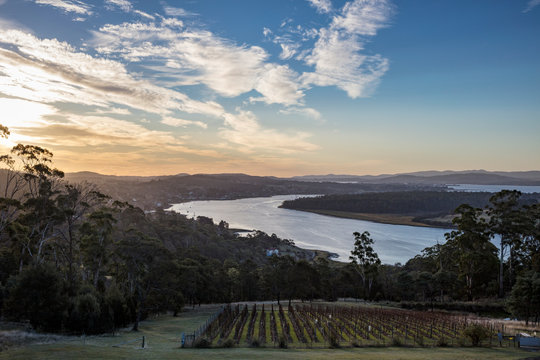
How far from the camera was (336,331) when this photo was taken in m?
31.9

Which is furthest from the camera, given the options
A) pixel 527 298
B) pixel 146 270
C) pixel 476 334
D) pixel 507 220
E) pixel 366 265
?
pixel 366 265

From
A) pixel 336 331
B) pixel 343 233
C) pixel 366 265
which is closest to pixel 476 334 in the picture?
pixel 336 331

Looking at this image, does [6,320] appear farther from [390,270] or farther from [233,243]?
[233,243]

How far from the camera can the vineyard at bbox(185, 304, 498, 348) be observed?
2586 cm

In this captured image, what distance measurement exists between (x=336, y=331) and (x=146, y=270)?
66.8 ft

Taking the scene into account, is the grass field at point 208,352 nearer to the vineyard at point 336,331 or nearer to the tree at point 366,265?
the vineyard at point 336,331

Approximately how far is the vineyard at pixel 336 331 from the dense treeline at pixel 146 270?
6.82 metres

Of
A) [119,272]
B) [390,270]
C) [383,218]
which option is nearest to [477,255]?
[390,270]

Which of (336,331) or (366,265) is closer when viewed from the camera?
(336,331)

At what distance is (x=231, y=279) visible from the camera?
6156cm

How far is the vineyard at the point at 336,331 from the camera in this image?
25859 millimetres

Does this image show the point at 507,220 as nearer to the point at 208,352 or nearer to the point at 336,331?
the point at 336,331

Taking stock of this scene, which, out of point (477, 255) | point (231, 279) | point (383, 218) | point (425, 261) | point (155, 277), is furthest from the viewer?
point (383, 218)

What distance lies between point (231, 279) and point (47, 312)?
37162mm
